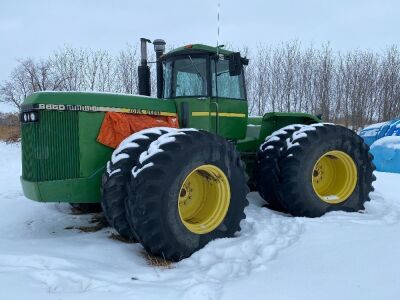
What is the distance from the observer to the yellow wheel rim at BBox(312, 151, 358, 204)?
573 centimetres

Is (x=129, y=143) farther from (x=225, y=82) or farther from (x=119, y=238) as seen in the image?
(x=225, y=82)

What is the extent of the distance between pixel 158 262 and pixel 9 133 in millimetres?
17196

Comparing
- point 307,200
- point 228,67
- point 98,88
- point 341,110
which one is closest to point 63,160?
point 228,67

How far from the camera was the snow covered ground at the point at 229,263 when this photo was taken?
3.04m

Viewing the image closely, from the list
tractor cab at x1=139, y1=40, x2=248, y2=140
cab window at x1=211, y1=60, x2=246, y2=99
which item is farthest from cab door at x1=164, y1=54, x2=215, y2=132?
cab window at x1=211, y1=60, x2=246, y2=99

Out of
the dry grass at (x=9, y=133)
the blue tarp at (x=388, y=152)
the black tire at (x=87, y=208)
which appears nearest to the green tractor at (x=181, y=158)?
the black tire at (x=87, y=208)

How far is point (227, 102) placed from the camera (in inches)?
219

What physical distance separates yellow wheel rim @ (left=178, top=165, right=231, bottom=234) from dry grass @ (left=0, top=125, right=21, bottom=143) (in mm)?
14693

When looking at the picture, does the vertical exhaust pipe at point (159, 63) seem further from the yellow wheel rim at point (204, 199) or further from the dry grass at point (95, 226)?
the dry grass at point (95, 226)

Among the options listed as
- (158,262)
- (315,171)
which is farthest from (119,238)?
(315,171)

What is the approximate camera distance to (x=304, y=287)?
3.14 metres

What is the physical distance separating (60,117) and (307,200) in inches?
Result: 120

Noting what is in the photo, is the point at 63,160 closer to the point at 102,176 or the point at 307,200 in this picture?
the point at 102,176

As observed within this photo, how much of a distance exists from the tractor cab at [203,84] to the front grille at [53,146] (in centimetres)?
141
